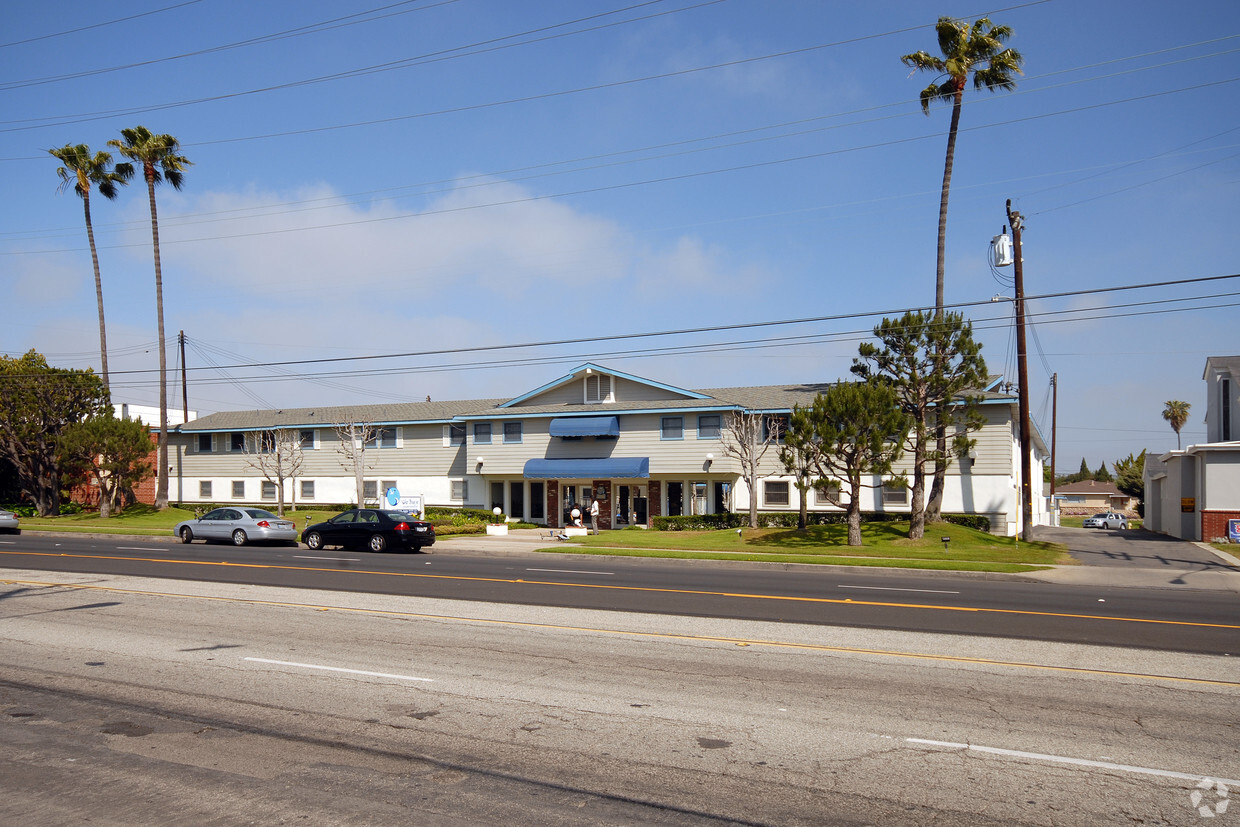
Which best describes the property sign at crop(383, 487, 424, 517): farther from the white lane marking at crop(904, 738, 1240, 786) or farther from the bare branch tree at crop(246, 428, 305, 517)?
the white lane marking at crop(904, 738, 1240, 786)

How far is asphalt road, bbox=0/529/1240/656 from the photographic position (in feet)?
45.3

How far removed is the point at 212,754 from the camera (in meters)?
7.22

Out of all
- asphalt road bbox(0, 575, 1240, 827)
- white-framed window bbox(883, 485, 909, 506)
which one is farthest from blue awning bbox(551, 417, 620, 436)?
asphalt road bbox(0, 575, 1240, 827)

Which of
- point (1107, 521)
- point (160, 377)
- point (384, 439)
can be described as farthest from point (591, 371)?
point (1107, 521)

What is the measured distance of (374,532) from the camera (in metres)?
28.9

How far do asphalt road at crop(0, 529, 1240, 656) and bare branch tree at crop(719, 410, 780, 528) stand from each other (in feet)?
32.3

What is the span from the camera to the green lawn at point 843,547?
83.1 ft

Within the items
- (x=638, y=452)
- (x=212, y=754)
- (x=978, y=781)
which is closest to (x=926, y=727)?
(x=978, y=781)

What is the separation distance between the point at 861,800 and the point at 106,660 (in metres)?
9.23

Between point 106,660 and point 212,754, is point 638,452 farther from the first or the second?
point 212,754

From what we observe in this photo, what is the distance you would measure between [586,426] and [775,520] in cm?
948

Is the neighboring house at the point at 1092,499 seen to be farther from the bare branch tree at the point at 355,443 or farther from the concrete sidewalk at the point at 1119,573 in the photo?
the bare branch tree at the point at 355,443

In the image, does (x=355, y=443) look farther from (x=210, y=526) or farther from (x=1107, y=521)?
(x=1107, y=521)

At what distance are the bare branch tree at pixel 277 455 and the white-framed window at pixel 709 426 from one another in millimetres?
20995
